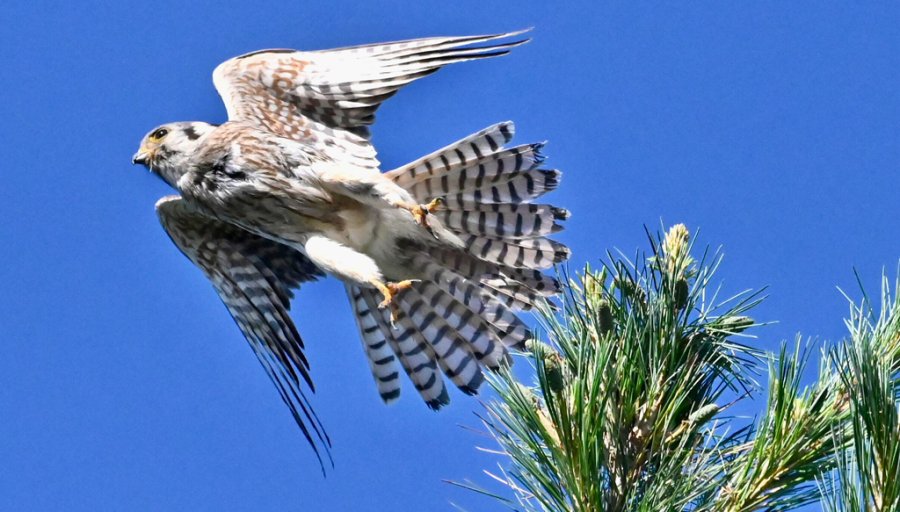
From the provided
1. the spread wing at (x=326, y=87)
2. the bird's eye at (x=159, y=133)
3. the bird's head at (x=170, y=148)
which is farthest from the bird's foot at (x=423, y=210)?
the bird's eye at (x=159, y=133)

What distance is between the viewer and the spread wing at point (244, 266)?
6988mm

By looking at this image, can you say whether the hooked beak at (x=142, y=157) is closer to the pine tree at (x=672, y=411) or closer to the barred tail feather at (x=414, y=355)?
the barred tail feather at (x=414, y=355)

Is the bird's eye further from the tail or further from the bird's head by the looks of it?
the tail

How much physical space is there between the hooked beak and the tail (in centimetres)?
159

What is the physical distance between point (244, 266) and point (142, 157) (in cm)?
85

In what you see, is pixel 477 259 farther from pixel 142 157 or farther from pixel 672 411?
pixel 672 411

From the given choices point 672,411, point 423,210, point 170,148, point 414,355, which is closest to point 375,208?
point 423,210

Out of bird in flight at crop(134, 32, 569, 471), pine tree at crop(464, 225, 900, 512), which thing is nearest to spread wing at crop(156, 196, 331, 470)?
bird in flight at crop(134, 32, 569, 471)

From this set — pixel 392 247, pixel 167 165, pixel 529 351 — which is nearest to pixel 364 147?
pixel 392 247

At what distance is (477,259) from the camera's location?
651 cm

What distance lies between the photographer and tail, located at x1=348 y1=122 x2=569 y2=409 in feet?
20.7

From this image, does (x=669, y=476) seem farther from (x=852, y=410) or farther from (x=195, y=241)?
(x=195, y=241)

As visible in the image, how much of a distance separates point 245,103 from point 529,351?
4.10 metres

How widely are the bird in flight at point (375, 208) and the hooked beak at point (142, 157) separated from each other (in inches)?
0.5
